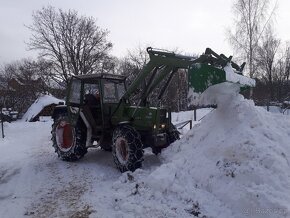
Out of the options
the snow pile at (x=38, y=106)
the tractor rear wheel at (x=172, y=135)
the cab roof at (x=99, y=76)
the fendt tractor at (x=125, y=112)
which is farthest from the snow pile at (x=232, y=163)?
the snow pile at (x=38, y=106)

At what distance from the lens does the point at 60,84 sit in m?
36.8

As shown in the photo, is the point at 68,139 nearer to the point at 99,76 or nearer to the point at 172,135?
the point at 99,76

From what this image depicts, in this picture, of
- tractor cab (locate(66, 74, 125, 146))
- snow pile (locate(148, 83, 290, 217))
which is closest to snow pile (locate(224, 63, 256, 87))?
snow pile (locate(148, 83, 290, 217))

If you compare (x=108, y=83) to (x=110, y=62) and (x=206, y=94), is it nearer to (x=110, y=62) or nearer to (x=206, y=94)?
(x=206, y=94)

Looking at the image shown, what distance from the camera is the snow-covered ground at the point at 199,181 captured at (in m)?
5.44

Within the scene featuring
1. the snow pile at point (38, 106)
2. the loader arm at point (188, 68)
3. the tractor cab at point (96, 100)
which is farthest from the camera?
the snow pile at point (38, 106)

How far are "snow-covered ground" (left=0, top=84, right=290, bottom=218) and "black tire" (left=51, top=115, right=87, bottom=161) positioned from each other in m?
1.11

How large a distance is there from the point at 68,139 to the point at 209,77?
4.72 metres

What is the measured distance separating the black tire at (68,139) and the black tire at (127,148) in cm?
163

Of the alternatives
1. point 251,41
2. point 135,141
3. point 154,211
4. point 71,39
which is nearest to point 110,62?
point 71,39

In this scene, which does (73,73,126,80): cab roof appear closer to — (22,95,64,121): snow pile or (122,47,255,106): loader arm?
(122,47,255,106): loader arm

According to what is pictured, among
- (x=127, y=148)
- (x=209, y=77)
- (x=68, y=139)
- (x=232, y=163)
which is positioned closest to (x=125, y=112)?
(x=127, y=148)

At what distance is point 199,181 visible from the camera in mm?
6215

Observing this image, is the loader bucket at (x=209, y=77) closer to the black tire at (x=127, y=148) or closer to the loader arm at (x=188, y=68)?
the loader arm at (x=188, y=68)
